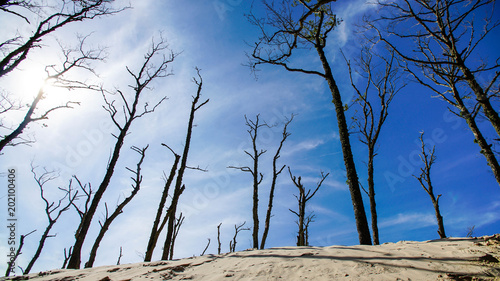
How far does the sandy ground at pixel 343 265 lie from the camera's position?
2.53 m

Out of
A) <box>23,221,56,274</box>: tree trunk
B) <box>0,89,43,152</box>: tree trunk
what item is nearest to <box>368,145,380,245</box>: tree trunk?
<box>0,89,43,152</box>: tree trunk

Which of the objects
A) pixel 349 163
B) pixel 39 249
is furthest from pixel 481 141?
pixel 39 249

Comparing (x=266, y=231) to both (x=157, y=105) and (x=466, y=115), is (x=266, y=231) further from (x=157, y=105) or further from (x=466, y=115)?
(x=466, y=115)

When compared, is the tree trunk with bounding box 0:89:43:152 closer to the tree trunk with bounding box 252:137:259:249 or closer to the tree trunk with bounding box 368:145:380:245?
the tree trunk with bounding box 252:137:259:249

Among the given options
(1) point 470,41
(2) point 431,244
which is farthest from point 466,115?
(2) point 431,244

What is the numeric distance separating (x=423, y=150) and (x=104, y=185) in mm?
17489

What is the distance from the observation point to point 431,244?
11.7 feet

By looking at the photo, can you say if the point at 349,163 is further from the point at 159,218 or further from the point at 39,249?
the point at 39,249

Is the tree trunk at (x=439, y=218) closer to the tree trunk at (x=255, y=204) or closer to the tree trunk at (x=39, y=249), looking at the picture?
the tree trunk at (x=255, y=204)

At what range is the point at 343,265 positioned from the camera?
2.92 meters

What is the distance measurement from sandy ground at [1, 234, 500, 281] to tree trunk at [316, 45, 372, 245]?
1282 mm

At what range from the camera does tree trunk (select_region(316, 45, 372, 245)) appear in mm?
5203

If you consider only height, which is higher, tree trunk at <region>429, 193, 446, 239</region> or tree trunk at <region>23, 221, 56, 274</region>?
tree trunk at <region>429, 193, 446, 239</region>

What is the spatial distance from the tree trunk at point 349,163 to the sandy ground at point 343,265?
1.28 meters
